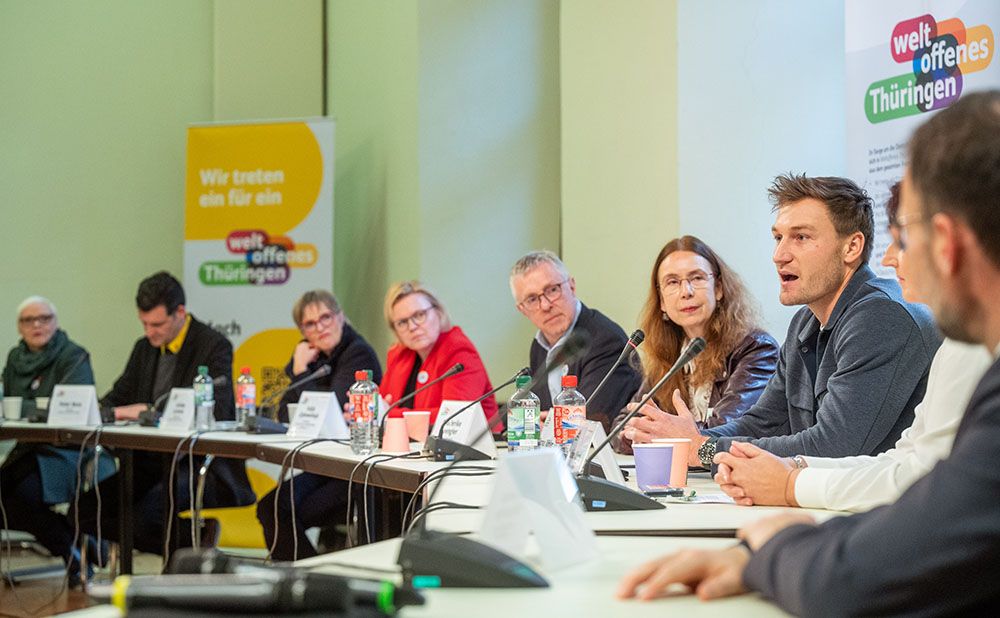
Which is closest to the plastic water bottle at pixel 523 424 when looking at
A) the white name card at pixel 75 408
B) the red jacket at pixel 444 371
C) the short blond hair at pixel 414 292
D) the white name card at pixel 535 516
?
the red jacket at pixel 444 371

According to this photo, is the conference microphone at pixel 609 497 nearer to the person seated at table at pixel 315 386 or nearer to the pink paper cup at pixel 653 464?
the pink paper cup at pixel 653 464

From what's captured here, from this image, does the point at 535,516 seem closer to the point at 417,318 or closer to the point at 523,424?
the point at 523,424

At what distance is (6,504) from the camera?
5.16 meters

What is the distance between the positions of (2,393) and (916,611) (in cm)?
554

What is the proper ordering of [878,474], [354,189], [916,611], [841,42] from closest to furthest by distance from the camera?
1. [916,611]
2. [878,474]
3. [841,42]
4. [354,189]

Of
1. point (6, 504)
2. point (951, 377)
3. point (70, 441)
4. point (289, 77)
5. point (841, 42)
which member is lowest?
point (6, 504)

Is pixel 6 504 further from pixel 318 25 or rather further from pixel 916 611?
pixel 916 611

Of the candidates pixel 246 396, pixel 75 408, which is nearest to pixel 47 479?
pixel 75 408

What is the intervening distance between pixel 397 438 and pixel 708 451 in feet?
3.99

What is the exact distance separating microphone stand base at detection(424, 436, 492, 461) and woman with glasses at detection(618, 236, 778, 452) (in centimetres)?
50

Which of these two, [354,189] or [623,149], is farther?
[354,189]

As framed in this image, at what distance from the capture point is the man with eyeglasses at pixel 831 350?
241cm

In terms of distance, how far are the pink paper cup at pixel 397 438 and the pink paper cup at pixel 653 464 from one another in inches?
49.8

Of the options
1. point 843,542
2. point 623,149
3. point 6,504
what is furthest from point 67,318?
point 843,542
